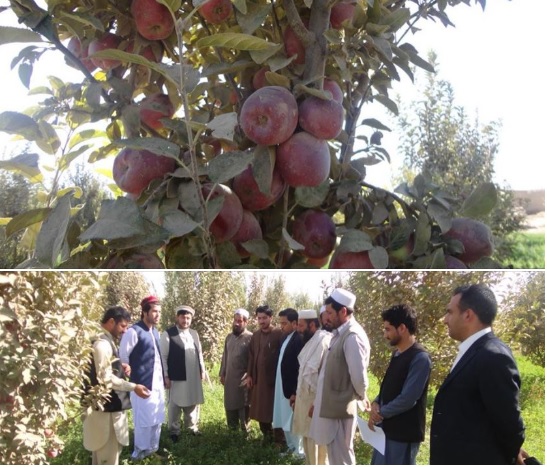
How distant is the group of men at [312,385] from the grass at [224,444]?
13 mm

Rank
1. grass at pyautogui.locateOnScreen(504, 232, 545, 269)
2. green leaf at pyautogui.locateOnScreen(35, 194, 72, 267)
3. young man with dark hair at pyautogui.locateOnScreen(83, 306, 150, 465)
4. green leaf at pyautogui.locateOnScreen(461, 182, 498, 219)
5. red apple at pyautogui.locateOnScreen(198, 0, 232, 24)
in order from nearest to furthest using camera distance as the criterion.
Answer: green leaf at pyautogui.locateOnScreen(35, 194, 72, 267), young man with dark hair at pyautogui.locateOnScreen(83, 306, 150, 465), red apple at pyautogui.locateOnScreen(198, 0, 232, 24), green leaf at pyautogui.locateOnScreen(461, 182, 498, 219), grass at pyautogui.locateOnScreen(504, 232, 545, 269)

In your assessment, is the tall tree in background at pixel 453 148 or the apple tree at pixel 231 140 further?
the tall tree in background at pixel 453 148

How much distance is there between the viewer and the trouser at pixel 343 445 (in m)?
0.94

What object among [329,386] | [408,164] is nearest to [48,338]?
[329,386]

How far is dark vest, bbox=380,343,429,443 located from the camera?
0.97 m

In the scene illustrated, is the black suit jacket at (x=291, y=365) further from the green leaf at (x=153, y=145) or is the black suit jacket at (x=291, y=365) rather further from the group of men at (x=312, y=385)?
the green leaf at (x=153, y=145)

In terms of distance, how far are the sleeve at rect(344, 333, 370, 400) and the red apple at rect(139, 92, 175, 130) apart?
48cm

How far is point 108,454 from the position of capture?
36.0 inches

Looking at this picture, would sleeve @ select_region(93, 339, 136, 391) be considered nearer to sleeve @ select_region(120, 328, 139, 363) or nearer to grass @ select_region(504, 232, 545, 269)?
sleeve @ select_region(120, 328, 139, 363)

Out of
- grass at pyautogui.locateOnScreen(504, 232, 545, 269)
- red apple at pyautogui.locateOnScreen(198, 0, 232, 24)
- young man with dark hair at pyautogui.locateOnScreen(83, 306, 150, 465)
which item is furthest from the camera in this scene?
grass at pyautogui.locateOnScreen(504, 232, 545, 269)

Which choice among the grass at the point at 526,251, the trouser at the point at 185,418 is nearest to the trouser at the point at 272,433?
the trouser at the point at 185,418

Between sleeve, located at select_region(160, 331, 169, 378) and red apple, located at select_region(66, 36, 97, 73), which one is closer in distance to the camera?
sleeve, located at select_region(160, 331, 169, 378)

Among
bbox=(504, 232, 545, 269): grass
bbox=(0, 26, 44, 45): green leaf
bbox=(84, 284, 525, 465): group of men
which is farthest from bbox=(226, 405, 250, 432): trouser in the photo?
bbox=(504, 232, 545, 269): grass

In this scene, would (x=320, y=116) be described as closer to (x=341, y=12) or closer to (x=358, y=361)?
(x=341, y=12)
